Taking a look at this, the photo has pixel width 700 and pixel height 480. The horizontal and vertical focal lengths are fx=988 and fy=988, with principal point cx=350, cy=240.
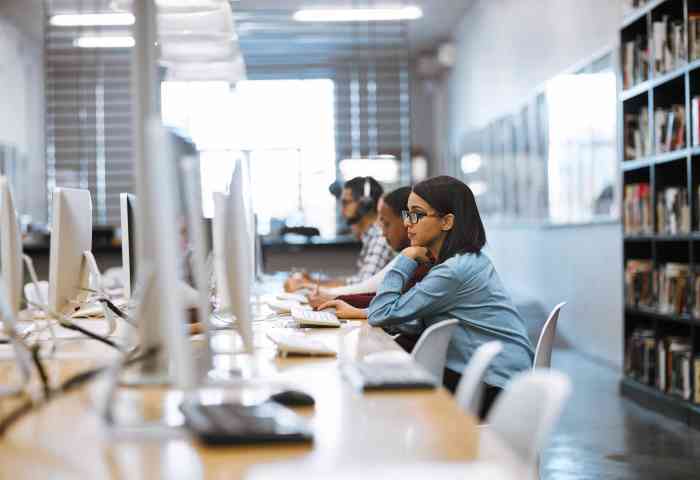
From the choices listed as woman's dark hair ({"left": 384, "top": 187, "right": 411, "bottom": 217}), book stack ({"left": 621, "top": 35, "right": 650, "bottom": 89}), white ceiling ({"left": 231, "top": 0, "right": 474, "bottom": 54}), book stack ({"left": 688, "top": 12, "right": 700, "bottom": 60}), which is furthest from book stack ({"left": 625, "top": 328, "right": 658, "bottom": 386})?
white ceiling ({"left": 231, "top": 0, "right": 474, "bottom": 54})

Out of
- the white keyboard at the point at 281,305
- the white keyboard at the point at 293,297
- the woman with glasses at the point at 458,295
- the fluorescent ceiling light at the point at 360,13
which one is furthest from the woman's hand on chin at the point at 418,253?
the fluorescent ceiling light at the point at 360,13

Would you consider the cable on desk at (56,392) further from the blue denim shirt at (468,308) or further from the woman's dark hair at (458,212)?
the woman's dark hair at (458,212)

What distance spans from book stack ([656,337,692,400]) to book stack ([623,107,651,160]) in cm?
103

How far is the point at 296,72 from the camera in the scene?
13.5m

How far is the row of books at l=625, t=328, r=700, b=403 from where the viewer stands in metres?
4.71

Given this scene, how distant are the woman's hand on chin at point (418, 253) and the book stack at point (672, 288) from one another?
6.77 feet

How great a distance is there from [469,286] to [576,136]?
473cm

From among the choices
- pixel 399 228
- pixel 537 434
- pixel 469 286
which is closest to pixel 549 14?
pixel 399 228

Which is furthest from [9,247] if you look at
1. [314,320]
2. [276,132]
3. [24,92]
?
[276,132]

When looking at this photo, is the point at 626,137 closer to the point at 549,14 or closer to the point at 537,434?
the point at 549,14

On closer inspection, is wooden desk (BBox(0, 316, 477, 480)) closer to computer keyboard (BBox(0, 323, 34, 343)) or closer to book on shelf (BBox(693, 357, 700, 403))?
computer keyboard (BBox(0, 323, 34, 343))

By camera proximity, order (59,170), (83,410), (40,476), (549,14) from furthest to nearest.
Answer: (59,170), (549,14), (83,410), (40,476)

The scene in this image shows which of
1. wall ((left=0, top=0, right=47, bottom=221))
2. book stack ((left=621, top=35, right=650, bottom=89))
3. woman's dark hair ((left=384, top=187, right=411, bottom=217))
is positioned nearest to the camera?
woman's dark hair ((left=384, top=187, right=411, bottom=217))

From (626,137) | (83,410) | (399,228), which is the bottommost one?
(83,410)
